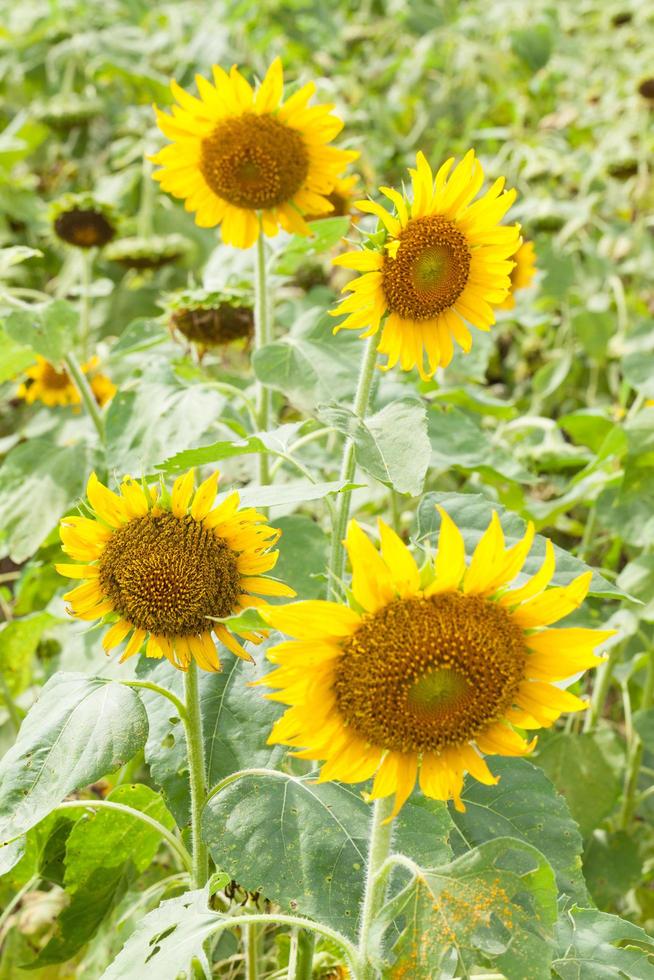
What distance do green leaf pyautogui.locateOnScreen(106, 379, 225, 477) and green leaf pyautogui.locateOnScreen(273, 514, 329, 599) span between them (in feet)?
0.51

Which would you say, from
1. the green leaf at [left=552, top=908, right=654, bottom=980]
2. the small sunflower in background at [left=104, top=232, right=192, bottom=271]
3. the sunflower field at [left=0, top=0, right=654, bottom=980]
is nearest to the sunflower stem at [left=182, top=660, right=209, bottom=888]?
the sunflower field at [left=0, top=0, right=654, bottom=980]

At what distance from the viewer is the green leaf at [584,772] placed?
1503 millimetres

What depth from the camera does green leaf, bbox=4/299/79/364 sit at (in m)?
1.45

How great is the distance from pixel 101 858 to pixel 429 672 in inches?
23.7

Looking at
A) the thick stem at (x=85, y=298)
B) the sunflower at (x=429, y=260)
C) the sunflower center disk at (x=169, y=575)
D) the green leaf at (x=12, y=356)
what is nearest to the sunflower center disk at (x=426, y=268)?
the sunflower at (x=429, y=260)

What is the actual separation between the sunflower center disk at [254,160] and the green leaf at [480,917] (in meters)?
0.86

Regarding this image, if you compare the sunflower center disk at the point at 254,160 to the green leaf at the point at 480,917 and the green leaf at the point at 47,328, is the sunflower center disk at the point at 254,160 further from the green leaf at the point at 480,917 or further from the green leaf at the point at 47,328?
the green leaf at the point at 480,917

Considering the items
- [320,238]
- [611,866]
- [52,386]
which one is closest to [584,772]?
[611,866]

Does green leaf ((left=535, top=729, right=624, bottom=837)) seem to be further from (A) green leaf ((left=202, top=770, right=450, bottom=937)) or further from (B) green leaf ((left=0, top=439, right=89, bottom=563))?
(B) green leaf ((left=0, top=439, right=89, bottom=563))

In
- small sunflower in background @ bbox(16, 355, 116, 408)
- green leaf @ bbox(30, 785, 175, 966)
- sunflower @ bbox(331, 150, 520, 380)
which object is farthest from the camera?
small sunflower in background @ bbox(16, 355, 116, 408)

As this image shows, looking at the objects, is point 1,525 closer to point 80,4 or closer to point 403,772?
point 403,772

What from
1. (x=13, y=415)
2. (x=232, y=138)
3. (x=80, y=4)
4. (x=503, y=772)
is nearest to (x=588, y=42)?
(x=80, y=4)

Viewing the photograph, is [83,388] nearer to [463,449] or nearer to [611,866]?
[463,449]

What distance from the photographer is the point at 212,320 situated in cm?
157
